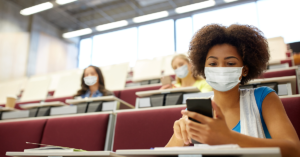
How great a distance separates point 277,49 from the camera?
251 centimetres

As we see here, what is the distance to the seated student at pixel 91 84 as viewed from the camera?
2.23 meters

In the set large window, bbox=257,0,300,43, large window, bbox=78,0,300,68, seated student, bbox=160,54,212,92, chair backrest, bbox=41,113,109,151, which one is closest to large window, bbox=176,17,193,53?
large window, bbox=78,0,300,68

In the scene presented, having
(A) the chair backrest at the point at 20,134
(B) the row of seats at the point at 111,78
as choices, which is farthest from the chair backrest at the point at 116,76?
(A) the chair backrest at the point at 20,134

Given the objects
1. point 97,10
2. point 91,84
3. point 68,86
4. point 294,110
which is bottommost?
point 294,110

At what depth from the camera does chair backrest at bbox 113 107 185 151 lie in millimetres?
1165

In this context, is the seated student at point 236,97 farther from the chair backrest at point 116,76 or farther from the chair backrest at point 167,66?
the chair backrest at point 167,66

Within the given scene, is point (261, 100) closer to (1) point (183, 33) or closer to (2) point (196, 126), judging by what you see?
(2) point (196, 126)

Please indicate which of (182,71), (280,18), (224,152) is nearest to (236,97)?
(224,152)

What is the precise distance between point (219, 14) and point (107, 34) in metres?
3.10

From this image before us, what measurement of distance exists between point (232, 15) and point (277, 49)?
3027 millimetres

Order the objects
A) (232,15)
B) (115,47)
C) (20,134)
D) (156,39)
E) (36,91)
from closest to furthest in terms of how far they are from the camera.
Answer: (20,134) → (36,91) → (232,15) → (156,39) → (115,47)

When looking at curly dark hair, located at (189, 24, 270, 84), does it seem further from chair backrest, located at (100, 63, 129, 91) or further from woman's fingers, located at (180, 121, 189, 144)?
chair backrest, located at (100, 63, 129, 91)

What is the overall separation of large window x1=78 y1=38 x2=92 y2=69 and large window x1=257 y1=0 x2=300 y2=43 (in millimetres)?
4499

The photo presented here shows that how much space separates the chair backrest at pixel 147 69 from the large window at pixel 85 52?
4.03m
